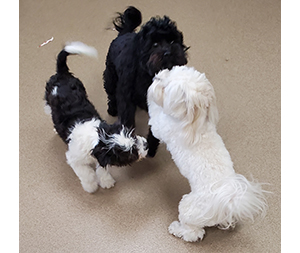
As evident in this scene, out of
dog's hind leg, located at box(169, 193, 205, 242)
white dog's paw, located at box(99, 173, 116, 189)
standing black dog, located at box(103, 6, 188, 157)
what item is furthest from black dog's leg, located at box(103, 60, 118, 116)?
dog's hind leg, located at box(169, 193, 205, 242)

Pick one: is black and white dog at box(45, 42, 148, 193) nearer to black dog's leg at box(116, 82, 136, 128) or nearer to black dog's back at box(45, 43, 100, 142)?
black dog's back at box(45, 43, 100, 142)

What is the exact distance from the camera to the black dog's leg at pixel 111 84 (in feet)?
5.42

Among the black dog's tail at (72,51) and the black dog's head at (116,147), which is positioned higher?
the black dog's tail at (72,51)

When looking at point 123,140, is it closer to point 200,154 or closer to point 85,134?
point 85,134

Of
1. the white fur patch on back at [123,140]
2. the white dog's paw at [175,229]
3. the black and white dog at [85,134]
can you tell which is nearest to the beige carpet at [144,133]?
the white dog's paw at [175,229]

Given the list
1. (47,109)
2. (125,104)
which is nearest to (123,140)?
(125,104)

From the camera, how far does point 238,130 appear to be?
5.82 ft

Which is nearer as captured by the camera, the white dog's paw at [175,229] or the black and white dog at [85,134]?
the black and white dog at [85,134]

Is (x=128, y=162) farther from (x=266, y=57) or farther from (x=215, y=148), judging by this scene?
(x=266, y=57)

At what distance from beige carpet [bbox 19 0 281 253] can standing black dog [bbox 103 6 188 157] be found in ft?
1.02

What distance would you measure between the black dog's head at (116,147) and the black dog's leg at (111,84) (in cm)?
46

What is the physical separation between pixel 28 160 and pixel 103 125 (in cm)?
67

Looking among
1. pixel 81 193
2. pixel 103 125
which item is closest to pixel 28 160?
pixel 81 193

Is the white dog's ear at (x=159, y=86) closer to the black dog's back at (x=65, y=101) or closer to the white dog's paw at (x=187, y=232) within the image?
the black dog's back at (x=65, y=101)
